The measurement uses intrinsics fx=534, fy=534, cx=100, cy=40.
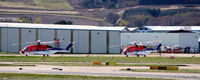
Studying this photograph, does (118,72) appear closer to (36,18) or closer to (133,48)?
(133,48)

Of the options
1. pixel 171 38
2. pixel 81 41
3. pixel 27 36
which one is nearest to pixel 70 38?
pixel 81 41

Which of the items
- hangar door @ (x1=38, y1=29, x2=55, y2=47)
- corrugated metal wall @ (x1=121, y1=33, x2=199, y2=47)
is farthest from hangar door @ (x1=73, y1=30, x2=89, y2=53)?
corrugated metal wall @ (x1=121, y1=33, x2=199, y2=47)

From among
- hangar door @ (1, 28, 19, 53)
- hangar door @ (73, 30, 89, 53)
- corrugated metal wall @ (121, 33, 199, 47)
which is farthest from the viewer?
corrugated metal wall @ (121, 33, 199, 47)

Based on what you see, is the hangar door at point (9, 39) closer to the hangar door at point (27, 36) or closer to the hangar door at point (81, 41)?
the hangar door at point (27, 36)

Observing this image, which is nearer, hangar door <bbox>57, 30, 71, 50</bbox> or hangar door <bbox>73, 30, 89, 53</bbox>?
hangar door <bbox>57, 30, 71, 50</bbox>

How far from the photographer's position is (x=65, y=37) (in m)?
101

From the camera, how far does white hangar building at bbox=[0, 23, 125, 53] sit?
95.3 m

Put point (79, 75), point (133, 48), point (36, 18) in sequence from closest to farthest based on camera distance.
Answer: point (79, 75) < point (133, 48) < point (36, 18)

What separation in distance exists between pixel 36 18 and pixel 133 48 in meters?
102

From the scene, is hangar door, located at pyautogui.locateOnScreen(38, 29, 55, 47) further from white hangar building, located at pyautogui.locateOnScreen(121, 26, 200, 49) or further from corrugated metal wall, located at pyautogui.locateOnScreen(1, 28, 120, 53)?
white hangar building, located at pyautogui.locateOnScreen(121, 26, 200, 49)

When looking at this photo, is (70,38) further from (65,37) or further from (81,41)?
(81,41)

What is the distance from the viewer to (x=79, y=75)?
45.0 metres

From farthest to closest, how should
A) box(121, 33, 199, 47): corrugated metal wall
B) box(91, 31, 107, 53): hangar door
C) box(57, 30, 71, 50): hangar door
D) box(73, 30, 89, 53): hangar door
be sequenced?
1. box(121, 33, 199, 47): corrugated metal wall
2. box(91, 31, 107, 53): hangar door
3. box(73, 30, 89, 53): hangar door
4. box(57, 30, 71, 50): hangar door

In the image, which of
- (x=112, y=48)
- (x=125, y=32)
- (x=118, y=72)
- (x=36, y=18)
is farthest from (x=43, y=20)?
(x=118, y=72)
